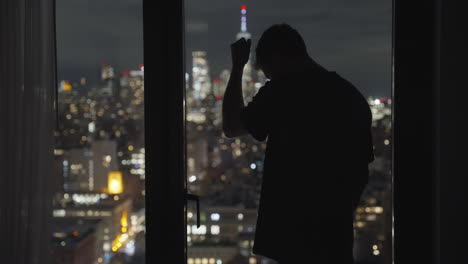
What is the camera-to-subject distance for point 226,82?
197 centimetres

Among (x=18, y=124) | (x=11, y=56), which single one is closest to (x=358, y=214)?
(x=18, y=124)

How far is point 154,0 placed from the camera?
2.01 m

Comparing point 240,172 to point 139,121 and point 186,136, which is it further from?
point 139,121

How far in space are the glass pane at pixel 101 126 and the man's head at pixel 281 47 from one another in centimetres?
71

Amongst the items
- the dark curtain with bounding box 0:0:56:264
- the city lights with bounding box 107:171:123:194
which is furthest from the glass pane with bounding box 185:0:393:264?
the dark curtain with bounding box 0:0:56:264

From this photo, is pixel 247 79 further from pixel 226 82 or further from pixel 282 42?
pixel 282 42

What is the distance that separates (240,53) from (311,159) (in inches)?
18.8

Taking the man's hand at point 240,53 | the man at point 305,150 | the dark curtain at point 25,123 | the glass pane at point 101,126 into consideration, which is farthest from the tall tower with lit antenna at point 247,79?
the dark curtain at point 25,123

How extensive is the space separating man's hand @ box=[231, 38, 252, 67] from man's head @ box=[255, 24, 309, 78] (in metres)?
0.10

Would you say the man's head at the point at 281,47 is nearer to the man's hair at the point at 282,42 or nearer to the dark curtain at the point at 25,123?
the man's hair at the point at 282,42

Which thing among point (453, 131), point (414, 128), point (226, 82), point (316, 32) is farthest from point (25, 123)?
point (453, 131)

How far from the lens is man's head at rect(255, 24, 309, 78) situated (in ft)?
5.13

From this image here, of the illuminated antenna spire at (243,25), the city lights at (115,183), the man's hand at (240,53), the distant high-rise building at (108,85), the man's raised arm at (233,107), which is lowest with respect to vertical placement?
the city lights at (115,183)

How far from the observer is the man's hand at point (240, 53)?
5.49 feet
